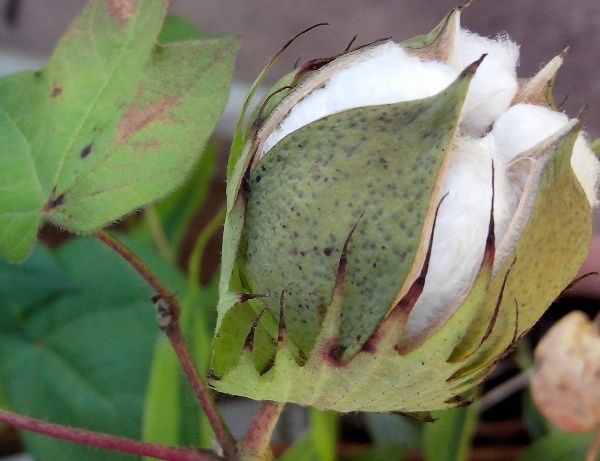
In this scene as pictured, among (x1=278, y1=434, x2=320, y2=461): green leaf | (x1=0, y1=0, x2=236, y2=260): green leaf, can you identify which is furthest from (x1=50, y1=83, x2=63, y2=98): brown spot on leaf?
(x1=278, y1=434, x2=320, y2=461): green leaf

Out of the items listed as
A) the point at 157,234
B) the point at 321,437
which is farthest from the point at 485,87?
the point at 157,234

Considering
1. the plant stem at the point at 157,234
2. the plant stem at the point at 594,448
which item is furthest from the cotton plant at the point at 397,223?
the plant stem at the point at 157,234

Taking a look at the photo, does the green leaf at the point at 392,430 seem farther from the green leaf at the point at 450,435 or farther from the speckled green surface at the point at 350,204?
the speckled green surface at the point at 350,204

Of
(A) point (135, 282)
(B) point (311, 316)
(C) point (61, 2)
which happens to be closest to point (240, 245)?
(B) point (311, 316)

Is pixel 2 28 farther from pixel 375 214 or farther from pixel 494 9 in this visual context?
pixel 375 214

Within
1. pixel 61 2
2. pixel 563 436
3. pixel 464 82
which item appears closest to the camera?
pixel 464 82

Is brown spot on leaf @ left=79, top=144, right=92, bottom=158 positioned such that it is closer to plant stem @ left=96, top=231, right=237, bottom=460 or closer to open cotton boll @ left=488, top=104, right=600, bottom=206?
plant stem @ left=96, top=231, right=237, bottom=460
